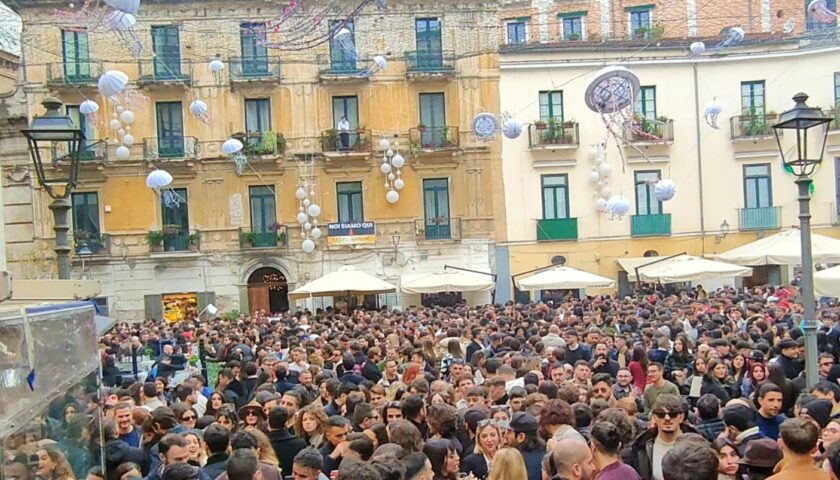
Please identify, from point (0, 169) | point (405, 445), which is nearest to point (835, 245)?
point (405, 445)

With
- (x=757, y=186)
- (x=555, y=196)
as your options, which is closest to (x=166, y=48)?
(x=555, y=196)

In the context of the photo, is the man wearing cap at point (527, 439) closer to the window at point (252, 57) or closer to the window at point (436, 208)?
the window at point (436, 208)

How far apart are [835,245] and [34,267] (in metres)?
23.8

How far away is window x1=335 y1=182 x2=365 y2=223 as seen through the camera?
29984 mm

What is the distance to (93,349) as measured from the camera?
7.55m

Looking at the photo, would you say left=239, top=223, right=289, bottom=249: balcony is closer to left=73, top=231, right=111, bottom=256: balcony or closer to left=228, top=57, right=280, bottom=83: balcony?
left=73, top=231, right=111, bottom=256: balcony

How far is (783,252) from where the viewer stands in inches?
794

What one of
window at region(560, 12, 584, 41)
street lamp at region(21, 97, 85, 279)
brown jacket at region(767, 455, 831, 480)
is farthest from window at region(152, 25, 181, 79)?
brown jacket at region(767, 455, 831, 480)

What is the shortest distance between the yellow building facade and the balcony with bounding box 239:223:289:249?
0.05 meters

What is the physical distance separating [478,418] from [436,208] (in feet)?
76.8

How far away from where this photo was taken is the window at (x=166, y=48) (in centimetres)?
2932

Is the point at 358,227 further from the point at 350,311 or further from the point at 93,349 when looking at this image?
the point at 93,349

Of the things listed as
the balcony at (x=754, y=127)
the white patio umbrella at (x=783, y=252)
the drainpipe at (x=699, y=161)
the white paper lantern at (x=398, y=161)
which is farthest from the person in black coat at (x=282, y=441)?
the balcony at (x=754, y=127)

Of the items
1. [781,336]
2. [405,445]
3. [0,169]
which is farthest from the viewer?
[0,169]
